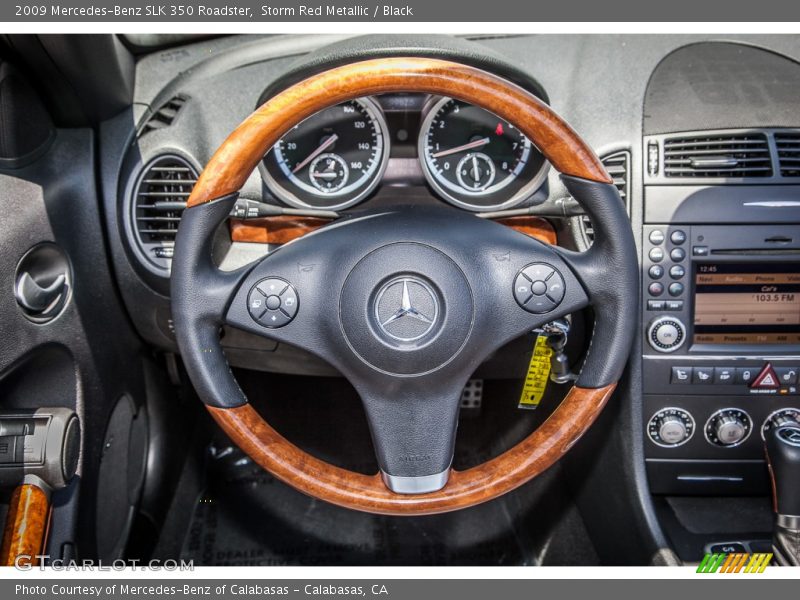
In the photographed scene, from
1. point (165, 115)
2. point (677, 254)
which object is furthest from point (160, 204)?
point (677, 254)

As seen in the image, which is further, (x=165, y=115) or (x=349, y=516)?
(x=349, y=516)

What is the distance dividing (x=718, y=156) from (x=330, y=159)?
856 millimetres

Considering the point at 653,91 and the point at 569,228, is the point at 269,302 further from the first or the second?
the point at 653,91

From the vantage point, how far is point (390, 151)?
1635mm

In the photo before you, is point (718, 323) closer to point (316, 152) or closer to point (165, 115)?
point (316, 152)

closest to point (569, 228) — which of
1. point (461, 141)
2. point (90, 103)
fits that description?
point (461, 141)

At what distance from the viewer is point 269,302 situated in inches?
52.2

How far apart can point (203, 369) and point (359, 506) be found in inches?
14.8

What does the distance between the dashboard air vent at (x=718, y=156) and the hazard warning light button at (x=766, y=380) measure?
1.44 feet

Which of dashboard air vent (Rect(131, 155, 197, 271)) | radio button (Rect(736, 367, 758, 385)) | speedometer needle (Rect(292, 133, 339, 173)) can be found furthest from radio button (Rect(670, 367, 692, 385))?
dashboard air vent (Rect(131, 155, 197, 271))

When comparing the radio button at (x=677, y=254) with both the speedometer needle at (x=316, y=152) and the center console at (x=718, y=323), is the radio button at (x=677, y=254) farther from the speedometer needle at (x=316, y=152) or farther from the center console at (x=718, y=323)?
the speedometer needle at (x=316, y=152)

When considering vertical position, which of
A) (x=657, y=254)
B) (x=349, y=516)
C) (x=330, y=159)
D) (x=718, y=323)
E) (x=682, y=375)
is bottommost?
(x=349, y=516)

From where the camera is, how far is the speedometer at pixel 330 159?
1.58m

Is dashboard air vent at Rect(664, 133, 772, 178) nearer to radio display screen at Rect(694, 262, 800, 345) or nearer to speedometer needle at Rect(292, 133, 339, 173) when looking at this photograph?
radio display screen at Rect(694, 262, 800, 345)
